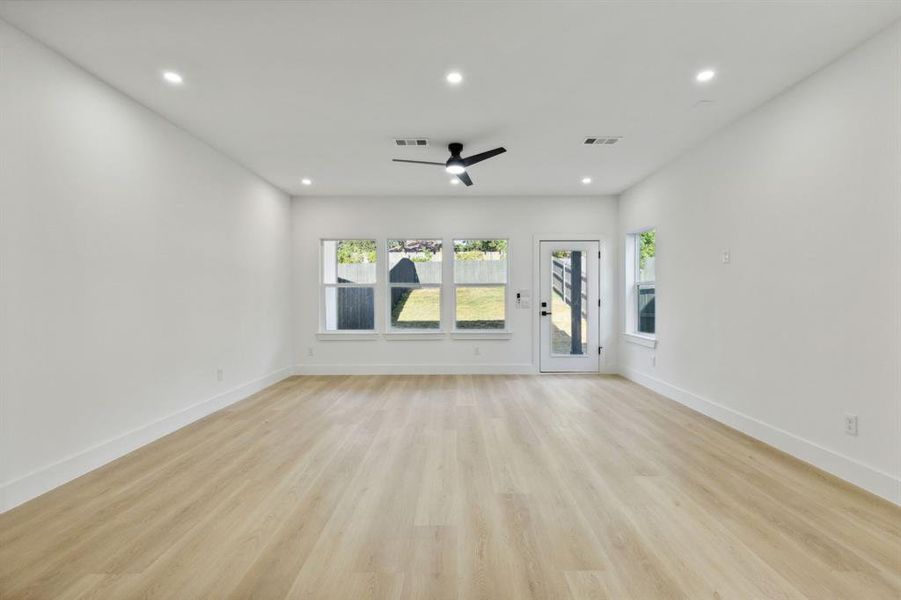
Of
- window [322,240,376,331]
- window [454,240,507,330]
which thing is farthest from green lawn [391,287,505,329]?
window [322,240,376,331]

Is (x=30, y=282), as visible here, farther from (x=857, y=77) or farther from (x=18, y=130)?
(x=857, y=77)

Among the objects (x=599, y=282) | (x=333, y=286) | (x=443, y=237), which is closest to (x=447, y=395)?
(x=443, y=237)

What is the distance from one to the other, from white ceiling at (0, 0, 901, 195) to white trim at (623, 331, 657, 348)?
238 centimetres

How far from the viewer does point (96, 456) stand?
2840 mm

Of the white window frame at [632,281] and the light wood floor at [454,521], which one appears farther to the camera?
the white window frame at [632,281]

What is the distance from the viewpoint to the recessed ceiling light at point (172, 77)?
2852 millimetres

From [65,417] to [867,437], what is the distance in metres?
5.09

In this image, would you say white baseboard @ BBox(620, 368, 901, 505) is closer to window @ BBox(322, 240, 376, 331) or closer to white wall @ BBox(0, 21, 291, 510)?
window @ BBox(322, 240, 376, 331)

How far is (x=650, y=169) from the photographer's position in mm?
5000

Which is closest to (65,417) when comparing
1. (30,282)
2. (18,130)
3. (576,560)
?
(30,282)

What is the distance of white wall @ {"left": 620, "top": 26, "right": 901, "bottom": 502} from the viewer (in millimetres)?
2418

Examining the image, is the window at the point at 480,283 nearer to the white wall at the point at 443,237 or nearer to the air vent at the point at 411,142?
the white wall at the point at 443,237

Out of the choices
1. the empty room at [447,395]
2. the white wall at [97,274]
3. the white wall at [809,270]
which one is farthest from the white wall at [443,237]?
the white wall at [809,270]

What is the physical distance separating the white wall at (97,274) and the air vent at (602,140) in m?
3.95
